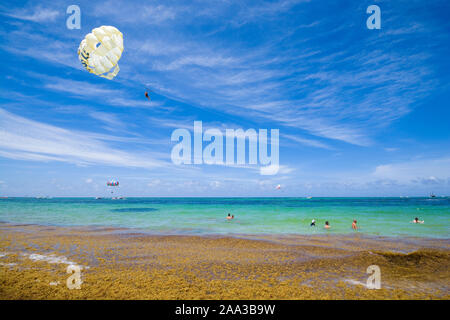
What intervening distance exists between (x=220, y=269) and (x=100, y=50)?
1239 centimetres

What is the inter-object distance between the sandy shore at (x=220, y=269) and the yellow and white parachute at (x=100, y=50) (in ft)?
32.4

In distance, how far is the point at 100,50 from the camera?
12.0 metres

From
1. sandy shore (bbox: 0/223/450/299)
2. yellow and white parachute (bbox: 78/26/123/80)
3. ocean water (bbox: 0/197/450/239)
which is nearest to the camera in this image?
sandy shore (bbox: 0/223/450/299)

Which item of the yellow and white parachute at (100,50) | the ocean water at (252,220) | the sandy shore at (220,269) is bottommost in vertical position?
the ocean water at (252,220)

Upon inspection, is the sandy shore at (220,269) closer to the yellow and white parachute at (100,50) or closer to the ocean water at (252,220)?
the ocean water at (252,220)

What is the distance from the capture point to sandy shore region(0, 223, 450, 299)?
8.24m

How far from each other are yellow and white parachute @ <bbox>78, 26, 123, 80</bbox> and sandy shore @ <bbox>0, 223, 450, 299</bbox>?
32.4 feet

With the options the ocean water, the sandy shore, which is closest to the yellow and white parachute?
the sandy shore

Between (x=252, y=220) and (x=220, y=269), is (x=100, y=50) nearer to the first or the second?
(x=220, y=269)

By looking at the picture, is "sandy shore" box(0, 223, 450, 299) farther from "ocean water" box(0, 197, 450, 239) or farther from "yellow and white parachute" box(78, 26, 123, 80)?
"yellow and white parachute" box(78, 26, 123, 80)

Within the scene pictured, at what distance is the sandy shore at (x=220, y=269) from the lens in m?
8.24

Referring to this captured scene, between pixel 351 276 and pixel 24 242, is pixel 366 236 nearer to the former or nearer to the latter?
pixel 351 276

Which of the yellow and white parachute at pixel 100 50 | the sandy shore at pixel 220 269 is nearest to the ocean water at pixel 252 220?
the sandy shore at pixel 220 269
